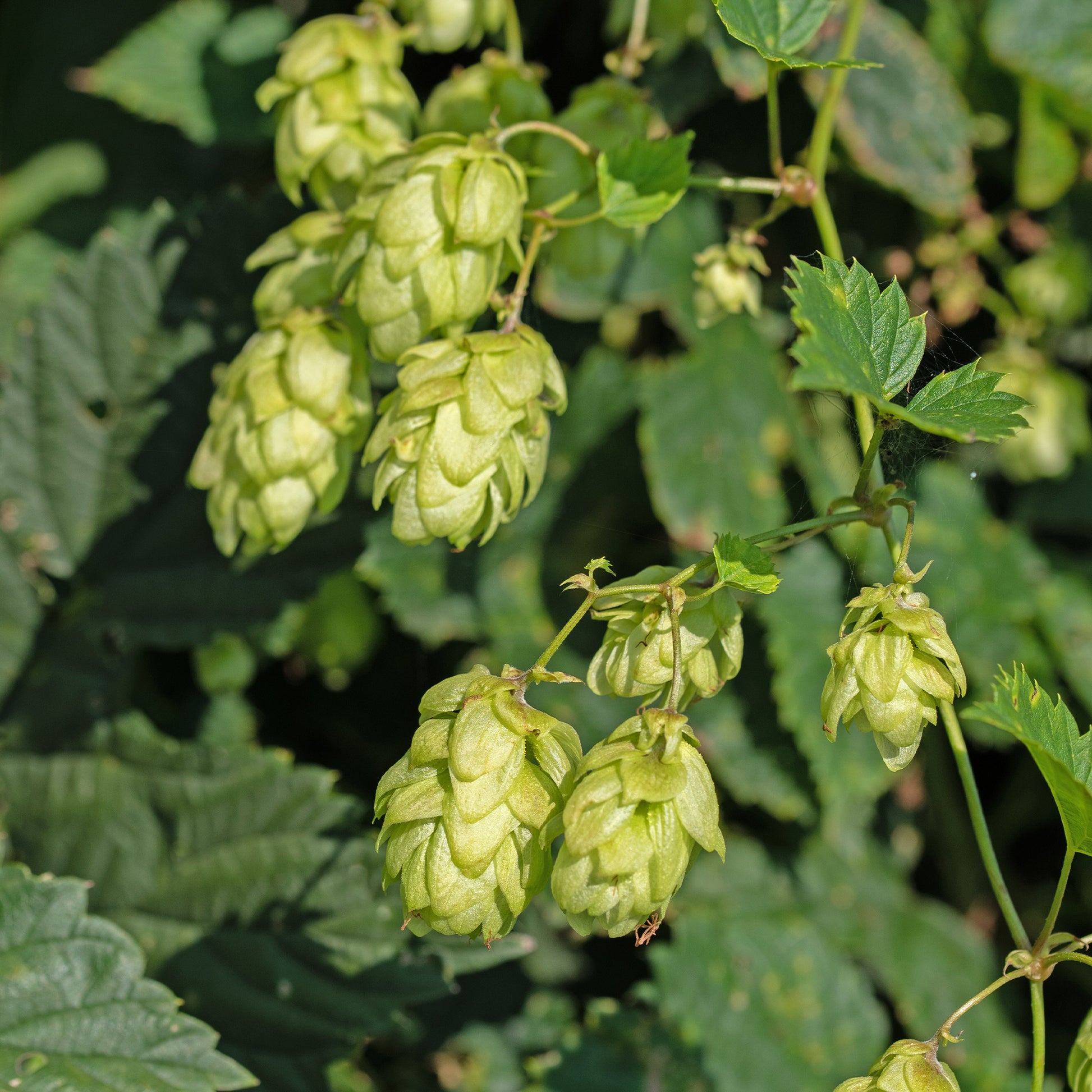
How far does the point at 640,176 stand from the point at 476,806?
52 cm

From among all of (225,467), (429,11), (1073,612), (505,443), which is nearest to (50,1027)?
(225,467)

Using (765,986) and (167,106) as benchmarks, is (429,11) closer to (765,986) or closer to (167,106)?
(167,106)

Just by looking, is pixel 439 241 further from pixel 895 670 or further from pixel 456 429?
pixel 895 670

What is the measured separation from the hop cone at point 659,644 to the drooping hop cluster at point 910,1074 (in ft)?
0.91

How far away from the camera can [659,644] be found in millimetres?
711

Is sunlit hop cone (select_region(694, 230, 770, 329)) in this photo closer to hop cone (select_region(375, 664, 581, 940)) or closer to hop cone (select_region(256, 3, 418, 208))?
hop cone (select_region(256, 3, 418, 208))

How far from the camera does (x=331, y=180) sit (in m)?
1.02

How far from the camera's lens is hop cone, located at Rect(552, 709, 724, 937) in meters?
0.65

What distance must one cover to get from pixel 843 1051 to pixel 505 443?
4.39ft

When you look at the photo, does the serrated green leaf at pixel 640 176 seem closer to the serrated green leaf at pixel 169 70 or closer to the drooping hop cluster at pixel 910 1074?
the drooping hop cluster at pixel 910 1074

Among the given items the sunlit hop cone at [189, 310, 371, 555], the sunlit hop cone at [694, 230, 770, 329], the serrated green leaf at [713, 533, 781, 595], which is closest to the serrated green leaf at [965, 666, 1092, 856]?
the serrated green leaf at [713, 533, 781, 595]

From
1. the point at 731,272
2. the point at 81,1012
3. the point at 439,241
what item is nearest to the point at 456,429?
the point at 439,241

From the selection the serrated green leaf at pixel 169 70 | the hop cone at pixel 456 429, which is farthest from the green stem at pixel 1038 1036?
the serrated green leaf at pixel 169 70

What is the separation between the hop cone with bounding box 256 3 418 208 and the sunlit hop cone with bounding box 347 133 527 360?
18 cm
